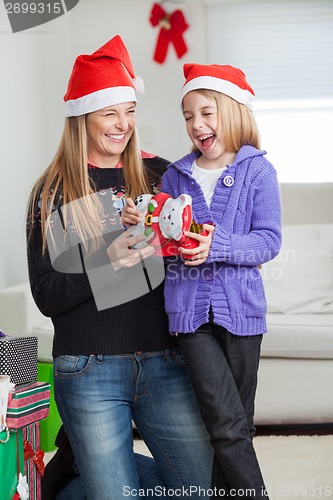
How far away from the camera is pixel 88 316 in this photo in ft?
4.92

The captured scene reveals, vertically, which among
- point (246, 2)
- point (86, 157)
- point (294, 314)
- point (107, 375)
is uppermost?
point (246, 2)

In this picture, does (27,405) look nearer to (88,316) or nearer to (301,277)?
(88,316)

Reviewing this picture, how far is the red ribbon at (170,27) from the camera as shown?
4.01 meters

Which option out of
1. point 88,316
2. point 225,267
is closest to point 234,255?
point 225,267

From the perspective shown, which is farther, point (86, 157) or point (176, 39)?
point (176, 39)

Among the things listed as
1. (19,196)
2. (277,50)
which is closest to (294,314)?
(19,196)

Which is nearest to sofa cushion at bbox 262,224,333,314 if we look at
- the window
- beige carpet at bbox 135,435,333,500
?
beige carpet at bbox 135,435,333,500

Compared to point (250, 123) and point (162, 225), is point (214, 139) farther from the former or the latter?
point (162, 225)

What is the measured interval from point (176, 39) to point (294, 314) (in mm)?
1865

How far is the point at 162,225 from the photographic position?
139 cm

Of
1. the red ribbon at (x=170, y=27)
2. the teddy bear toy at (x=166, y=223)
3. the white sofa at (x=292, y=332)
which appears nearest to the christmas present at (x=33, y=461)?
the teddy bear toy at (x=166, y=223)

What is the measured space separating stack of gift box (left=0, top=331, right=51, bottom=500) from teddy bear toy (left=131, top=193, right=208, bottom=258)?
0.41m

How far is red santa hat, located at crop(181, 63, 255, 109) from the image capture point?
5.03 feet

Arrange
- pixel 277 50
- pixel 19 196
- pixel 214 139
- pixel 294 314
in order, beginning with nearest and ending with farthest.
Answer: pixel 214 139 → pixel 294 314 → pixel 19 196 → pixel 277 50
